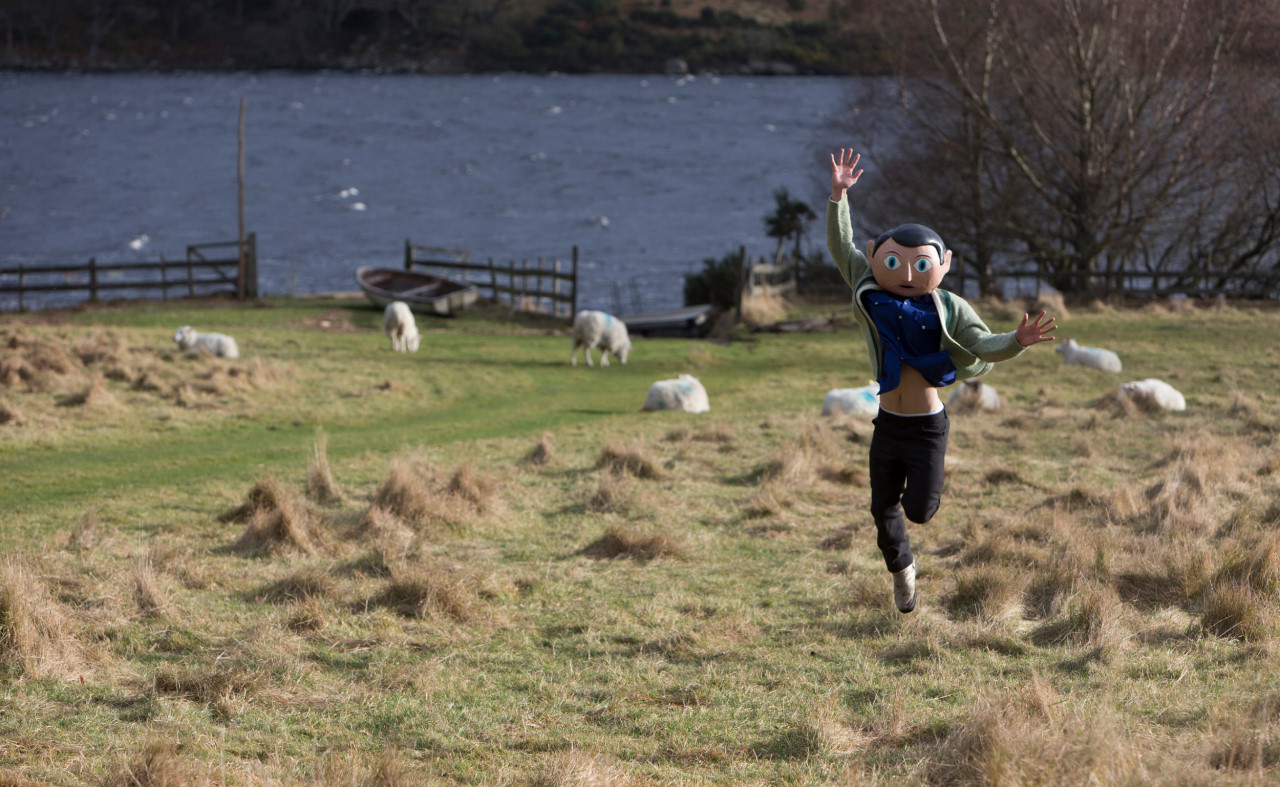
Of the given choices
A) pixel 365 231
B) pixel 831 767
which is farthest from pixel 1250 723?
Result: pixel 365 231

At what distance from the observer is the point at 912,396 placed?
19.3 feet

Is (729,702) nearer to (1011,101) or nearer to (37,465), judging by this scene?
(37,465)

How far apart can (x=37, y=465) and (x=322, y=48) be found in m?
168

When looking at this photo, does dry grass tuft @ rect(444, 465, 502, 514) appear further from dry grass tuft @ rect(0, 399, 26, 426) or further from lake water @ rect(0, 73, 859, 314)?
lake water @ rect(0, 73, 859, 314)

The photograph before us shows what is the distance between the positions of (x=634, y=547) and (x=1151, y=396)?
32.1 ft

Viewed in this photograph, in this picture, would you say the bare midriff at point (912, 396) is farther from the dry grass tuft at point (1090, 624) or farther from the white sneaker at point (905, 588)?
the dry grass tuft at point (1090, 624)

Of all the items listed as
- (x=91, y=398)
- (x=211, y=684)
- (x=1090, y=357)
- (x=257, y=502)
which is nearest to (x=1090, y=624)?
(x=211, y=684)

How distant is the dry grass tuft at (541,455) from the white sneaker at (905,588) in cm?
697

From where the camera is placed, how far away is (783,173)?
9631 cm

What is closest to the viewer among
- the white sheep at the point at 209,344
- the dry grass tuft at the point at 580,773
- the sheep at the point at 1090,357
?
the dry grass tuft at the point at 580,773

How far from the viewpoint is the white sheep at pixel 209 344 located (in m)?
21.9

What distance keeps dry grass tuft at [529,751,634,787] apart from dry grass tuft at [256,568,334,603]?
3.31 metres

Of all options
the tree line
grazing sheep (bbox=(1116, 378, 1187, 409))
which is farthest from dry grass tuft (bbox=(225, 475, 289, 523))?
the tree line

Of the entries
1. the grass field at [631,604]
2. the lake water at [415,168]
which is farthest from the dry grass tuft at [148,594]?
the lake water at [415,168]
